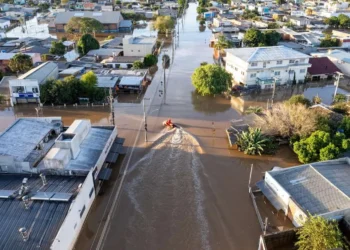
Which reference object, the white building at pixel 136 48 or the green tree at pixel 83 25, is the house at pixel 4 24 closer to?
the green tree at pixel 83 25

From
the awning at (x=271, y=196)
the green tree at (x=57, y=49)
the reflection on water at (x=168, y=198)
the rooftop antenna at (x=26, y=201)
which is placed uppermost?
the green tree at (x=57, y=49)

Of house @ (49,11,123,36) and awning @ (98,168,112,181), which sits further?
house @ (49,11,123,36)

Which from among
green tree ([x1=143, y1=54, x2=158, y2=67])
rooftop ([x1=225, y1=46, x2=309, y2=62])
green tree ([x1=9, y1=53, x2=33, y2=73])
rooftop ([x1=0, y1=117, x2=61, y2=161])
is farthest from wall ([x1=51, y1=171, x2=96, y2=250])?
green tree ([x1=143, y1=54, x2=158, y2=67])

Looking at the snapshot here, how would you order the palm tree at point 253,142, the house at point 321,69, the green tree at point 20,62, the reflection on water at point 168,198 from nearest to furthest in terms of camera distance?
the reflection on water at point 168,198 → the palm tree at point 253,142 → the green tree at point 20,62 → the house at point 321,69

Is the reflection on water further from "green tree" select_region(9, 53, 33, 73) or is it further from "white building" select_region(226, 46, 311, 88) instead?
"green tree" select_region(9, 53, 33, 73)

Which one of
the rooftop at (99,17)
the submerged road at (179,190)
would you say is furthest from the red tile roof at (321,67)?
the rooftop at (99,17)
